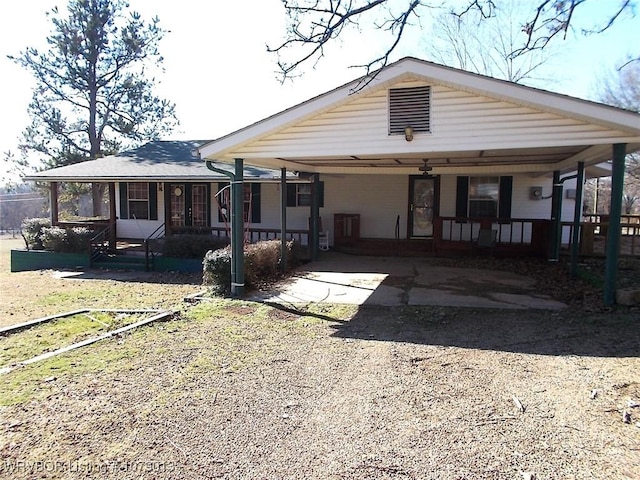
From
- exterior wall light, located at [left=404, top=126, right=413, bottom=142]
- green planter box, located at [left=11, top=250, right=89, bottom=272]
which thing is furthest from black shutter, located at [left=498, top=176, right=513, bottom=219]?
green planter box, located at [left=11, top=250, right=89, bottom=272]

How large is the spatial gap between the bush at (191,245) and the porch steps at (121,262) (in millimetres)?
818

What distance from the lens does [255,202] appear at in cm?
1408

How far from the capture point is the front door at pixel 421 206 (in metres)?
13.5

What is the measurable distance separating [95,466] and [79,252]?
11976 millimetres

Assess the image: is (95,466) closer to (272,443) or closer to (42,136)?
(272,443)

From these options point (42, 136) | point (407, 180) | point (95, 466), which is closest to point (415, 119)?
point (95, 466)

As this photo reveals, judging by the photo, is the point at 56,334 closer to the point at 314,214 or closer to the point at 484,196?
the point at 314,214

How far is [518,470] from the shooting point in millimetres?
2547

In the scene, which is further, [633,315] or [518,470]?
[633,315]

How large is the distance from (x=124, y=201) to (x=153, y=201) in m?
1.12

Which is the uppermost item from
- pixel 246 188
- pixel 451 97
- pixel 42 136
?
pixel 42 136

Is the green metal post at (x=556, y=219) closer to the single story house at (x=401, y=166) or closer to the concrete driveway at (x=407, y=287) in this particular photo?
the single story house at (x=401, y=166)

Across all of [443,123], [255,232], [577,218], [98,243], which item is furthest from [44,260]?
[577,218]

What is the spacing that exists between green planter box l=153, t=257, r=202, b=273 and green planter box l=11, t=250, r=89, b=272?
2.44m
